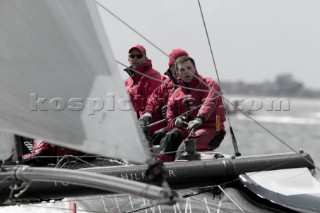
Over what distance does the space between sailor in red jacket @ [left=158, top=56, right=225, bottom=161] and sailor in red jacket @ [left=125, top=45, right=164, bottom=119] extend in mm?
858

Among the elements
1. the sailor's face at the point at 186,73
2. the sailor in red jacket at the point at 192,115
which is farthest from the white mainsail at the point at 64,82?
the sailor's face at the point at 186,73

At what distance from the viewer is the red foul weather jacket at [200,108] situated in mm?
5730

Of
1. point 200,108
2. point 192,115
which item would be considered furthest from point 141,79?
point 200,108

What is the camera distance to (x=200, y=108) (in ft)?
19.0

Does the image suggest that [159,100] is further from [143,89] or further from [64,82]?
[64,82]

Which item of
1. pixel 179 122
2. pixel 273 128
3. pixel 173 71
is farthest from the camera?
pixel 273 128

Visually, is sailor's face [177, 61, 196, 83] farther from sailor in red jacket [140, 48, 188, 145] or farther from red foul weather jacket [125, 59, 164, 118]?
red foul weather jacket [125, 59, 164, 118]

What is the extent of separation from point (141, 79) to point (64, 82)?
134 inches

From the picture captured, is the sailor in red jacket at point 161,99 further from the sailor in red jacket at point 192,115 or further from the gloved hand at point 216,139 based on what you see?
the gloved hand at point 216,139

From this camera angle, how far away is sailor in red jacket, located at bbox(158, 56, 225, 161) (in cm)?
568

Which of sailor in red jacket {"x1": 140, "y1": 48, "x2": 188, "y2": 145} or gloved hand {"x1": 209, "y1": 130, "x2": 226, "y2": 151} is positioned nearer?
gloved hand {"x1": 209, "y1": 130, "x2": 226, "y2": 151}

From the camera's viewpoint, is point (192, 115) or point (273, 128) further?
point (273, 128)

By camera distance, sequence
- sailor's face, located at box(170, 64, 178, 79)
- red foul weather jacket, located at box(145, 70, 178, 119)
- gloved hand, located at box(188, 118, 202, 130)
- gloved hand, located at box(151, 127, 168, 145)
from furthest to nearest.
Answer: red foul weather jacket, located at box(145, 70, 178, 119) → sailor's face, located at box(170, 64, 178, 79) → gloved hand, located at box(151, 127, 168, 145) → gloved hand, located at box(188, 118, 202, 130)

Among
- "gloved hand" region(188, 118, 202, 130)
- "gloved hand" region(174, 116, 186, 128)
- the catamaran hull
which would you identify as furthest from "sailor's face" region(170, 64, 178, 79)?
the catamaran hull
